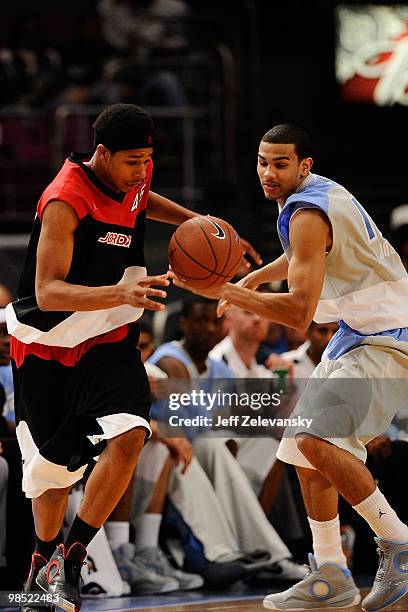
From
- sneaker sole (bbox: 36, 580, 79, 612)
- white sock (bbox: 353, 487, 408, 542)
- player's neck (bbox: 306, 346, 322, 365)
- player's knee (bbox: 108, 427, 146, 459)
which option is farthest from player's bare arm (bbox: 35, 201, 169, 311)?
player's neck (bbox: 306, 346, 322, 365)

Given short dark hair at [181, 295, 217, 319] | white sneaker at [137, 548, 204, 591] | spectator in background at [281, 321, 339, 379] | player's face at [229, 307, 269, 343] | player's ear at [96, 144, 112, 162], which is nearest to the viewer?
player's ear at [96, 144, 112, 162]

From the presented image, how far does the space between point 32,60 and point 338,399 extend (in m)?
7.11

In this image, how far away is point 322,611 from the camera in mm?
5570

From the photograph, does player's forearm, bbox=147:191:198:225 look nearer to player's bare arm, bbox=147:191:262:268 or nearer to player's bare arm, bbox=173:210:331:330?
player's bare arm, bbox=147:191:262:268

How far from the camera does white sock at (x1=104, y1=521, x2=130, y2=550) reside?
6.71m

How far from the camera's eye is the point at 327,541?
5594 mm

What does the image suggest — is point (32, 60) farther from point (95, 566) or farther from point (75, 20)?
point (95, 566)

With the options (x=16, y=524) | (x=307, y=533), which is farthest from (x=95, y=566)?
(x=307, y=533)

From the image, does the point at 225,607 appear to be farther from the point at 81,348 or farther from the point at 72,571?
the point at 81,348

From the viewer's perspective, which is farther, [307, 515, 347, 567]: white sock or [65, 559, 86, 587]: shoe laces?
[307, 515, 347, 567]: white sock

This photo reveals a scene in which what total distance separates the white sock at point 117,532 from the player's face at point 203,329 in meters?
1.27

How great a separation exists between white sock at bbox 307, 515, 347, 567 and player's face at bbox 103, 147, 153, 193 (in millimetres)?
1744

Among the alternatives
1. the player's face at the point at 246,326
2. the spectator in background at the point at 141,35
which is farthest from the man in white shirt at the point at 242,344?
the spectator in background at the point at 141,35

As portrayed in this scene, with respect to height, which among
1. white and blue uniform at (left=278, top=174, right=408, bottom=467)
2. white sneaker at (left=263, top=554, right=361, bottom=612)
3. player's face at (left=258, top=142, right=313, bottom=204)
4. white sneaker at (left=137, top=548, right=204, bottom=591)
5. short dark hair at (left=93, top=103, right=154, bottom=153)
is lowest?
white sneaker at (left=137, top=548, right=204, bottom=591)
